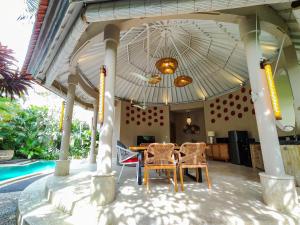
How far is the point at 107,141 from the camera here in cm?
250

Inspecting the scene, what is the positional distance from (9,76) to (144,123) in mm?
6473

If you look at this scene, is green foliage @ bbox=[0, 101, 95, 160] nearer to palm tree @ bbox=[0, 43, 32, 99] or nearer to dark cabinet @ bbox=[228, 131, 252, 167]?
palm tree @ bbox=[0, 43, 32, 99]

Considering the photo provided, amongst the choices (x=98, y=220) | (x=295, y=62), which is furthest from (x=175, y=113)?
(x=98, y=220)

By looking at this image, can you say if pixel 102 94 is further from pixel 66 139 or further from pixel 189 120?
pixel 189 120

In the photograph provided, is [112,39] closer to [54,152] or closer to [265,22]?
[265,22]

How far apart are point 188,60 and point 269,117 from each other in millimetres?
4782

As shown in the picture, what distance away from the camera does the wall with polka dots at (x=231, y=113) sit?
675cm

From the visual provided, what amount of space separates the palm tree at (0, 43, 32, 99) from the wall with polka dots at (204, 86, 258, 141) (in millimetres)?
8606

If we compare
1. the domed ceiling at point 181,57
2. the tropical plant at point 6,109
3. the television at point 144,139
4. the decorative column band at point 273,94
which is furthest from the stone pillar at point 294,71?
the tropical plant at point 6,109

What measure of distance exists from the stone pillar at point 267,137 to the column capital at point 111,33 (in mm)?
2333

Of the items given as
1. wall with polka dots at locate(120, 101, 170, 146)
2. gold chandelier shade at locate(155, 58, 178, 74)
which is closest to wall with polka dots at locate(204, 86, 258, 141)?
wall with polka dots at locate(120, 101, 170, 146)

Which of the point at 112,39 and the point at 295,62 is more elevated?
the point at 112,39

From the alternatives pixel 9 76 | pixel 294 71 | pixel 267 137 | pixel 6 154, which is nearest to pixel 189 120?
pixel 294 71

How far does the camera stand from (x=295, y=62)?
3369mm
